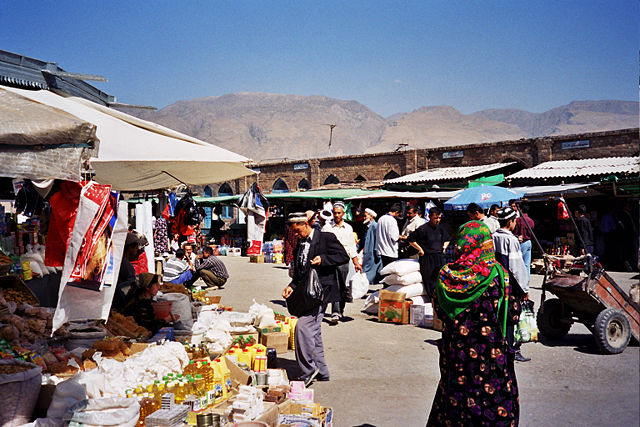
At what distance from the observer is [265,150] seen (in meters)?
140

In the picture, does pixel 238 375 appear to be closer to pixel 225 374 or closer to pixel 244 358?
pixel 225 374

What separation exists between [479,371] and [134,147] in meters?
3.23

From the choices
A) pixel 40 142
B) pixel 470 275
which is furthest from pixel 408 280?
pixel 40 142

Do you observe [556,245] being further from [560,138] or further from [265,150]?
[265,150]

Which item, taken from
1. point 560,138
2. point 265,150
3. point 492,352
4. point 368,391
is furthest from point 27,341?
point 265,150

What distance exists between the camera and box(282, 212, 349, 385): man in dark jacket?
533 centimetres

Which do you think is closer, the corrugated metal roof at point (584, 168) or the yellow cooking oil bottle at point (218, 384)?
the yellow cooking oil bottle at point (218, 384)

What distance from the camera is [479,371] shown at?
3.58m

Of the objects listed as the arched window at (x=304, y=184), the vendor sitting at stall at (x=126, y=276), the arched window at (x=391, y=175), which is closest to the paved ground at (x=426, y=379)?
the vendor sitting at stall at (x=126, y=276)

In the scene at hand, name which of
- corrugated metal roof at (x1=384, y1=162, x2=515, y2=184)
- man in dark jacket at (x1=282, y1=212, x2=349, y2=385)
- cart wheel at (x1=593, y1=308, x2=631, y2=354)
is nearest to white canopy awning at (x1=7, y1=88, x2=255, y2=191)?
man in dark jacket at (x1=282, y1=212, x2=349, y2=385)

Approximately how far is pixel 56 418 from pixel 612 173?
55.7ft

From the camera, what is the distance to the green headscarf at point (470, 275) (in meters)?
3.66

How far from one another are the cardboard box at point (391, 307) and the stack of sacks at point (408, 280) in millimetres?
144

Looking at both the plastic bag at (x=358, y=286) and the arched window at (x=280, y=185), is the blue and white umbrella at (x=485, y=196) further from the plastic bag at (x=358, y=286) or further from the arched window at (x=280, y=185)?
the arched window at (x=280, y=185)
